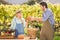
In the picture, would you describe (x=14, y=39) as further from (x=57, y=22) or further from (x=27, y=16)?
(x=57, y=22)

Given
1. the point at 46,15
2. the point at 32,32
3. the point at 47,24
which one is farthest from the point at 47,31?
→ the point at 32,32

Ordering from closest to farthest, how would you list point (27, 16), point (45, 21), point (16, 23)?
point (45, 21) < point (16, 23) < point (27, 16)

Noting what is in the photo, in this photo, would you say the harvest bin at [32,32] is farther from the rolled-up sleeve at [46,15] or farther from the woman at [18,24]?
the rolled-up sleeve at [46,15]

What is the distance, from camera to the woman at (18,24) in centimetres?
363

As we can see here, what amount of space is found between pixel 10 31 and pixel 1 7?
0.46 m

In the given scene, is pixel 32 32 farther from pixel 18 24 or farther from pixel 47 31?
pixel 47 31

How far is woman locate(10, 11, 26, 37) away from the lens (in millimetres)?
3635

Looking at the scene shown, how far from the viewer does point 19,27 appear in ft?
12.0

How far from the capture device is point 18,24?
3.63 meters

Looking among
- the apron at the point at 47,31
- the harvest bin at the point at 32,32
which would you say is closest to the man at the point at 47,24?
the apron at the point at 47,31

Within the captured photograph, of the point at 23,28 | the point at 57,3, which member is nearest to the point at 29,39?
the point at 23,28

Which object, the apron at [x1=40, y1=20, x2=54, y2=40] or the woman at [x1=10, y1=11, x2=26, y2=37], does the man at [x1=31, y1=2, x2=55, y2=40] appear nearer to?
the apron at [x1=40, y1=20, x2=54, y2=40]

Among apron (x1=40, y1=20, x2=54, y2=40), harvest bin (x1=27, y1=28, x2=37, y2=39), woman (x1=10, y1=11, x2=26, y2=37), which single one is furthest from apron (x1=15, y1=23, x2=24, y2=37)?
apron (x1=40, y1=20, x2=54, y2=40)

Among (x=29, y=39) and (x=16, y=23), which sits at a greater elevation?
(x=16, y=23)
